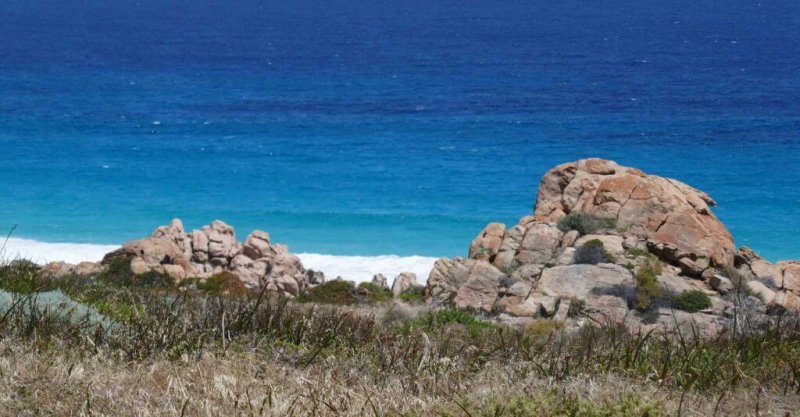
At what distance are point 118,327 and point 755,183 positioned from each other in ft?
126

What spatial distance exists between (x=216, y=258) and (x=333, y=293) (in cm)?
482

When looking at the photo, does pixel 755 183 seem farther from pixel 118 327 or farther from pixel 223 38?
pixel 223 38

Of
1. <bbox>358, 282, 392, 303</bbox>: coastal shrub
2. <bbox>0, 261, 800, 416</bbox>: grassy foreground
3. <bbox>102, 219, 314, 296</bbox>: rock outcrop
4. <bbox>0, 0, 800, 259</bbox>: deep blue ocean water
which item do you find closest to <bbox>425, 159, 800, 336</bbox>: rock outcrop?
<bbox>358, 282, 392, 303</bbox>: coastal shrub

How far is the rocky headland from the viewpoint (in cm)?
1928

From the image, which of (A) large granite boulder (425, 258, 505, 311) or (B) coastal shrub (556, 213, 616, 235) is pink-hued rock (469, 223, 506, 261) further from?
(B) coastal shrub (556, 213, 616, 235)

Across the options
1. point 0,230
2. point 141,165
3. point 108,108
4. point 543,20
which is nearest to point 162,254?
point 0,230

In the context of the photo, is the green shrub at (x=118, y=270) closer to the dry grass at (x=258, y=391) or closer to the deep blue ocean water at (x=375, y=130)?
the deep blue ocean water at (x=375, y=130)

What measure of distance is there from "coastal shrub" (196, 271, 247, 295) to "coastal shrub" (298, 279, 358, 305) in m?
1.55

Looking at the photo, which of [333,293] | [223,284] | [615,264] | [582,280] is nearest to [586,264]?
[615,264]

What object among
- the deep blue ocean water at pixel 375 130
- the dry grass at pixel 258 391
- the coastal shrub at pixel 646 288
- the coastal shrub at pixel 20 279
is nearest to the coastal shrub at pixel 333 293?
the coastal shrub at pixel 646 288

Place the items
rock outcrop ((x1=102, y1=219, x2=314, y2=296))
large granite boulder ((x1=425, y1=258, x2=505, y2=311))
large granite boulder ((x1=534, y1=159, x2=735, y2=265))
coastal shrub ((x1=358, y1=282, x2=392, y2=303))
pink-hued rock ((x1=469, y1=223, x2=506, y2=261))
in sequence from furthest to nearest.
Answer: rock outcrop ((x1=102, y1=219, x2=314, y2=296)), pink-hued rock ((x1=469, y1=223, x2=506, y2=261)), coastal shrub ((x1=358, y1=282, x2=392, y2=303)), large granite boulder ((x1=534, y1=159, x2=735, y2=265)), large granite boulder ((x1=425, y1=258, x2=505, y2=311))

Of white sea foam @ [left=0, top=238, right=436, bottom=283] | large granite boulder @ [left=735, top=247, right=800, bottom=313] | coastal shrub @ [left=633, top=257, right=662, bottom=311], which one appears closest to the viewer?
coastal shrub @ [left=633, top=257, right=662, bottom=311]

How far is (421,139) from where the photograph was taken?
51219mm

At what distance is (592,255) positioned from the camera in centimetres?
2147
